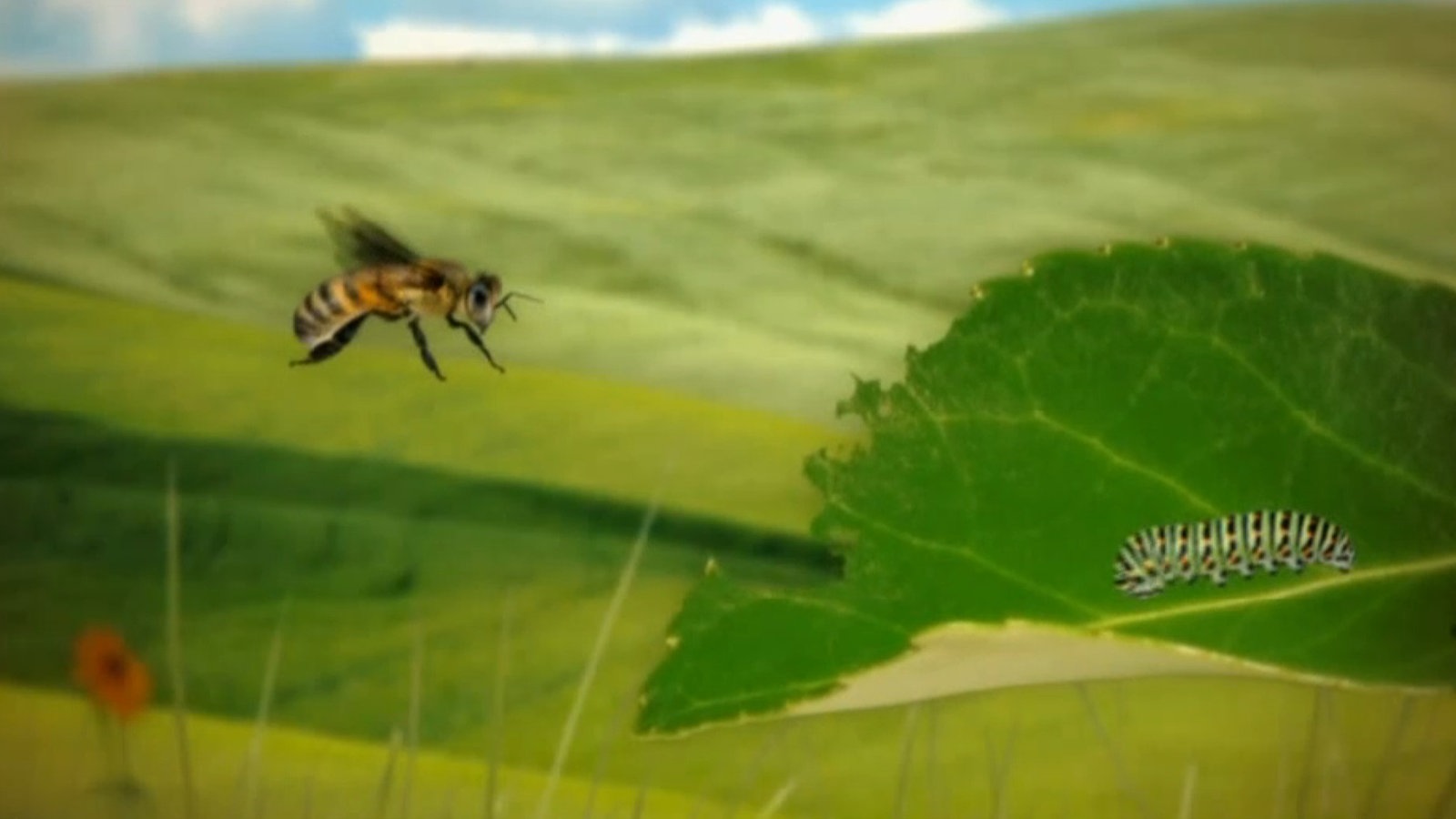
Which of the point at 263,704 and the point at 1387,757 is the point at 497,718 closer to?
the point at 263,704

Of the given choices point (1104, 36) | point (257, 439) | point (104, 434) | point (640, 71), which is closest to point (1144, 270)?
point (1104, 36)

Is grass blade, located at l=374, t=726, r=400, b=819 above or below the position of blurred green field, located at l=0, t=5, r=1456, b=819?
below

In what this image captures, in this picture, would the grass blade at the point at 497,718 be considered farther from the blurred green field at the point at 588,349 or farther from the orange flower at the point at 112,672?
the orange flower at the point at 112,672

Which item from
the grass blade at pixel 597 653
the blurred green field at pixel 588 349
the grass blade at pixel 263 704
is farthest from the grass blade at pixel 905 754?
the grass blade at pixel 263 704

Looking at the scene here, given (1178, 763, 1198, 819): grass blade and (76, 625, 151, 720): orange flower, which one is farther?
(1178, 763, 1198, 819): grass blade

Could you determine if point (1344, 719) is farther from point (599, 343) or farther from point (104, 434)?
point (104, 434)

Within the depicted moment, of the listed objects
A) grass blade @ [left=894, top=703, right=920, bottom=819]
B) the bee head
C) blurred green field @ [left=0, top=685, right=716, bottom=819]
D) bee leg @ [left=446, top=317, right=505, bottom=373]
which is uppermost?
the bee head

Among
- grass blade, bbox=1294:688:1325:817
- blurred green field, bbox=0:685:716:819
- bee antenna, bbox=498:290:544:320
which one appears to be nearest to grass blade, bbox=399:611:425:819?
blurred green field, bbox=0:685:716:819

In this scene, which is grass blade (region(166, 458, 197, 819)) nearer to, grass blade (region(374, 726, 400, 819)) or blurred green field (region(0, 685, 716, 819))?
→ blurred green field (region(0, 685, 716, 819))
